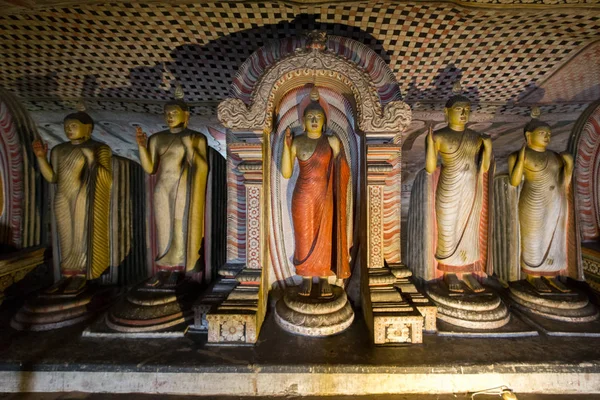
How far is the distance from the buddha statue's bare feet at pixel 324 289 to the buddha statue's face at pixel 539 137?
2.98 metres

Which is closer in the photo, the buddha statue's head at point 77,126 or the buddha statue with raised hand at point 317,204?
the buddha statue with raised hand at point 317,204

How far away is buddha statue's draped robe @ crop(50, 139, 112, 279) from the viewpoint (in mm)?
3746

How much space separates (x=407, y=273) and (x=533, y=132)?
2284mm

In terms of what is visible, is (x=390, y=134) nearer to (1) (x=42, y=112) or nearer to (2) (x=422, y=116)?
(2) (x=422, y=116)

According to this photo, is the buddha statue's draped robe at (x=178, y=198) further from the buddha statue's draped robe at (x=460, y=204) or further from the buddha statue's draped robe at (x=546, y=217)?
the buddha statue's draped robe at (x=546, y=217)


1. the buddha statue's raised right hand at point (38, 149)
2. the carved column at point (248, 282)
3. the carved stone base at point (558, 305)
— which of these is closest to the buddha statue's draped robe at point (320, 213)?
the carved column at point (248, 282)

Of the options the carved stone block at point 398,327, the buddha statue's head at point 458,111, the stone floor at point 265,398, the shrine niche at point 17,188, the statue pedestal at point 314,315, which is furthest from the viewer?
the shrine niche at point 17,188

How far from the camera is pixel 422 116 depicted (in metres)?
4.75

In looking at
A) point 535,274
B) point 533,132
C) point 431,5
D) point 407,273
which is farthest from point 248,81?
point 535,274

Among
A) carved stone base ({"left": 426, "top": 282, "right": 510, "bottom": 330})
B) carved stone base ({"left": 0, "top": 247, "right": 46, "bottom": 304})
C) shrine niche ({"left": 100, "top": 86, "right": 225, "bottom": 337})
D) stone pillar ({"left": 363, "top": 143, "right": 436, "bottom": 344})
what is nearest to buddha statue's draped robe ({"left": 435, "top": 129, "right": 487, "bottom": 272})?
carved stone base ({"left": 426, "top": 282, "right": 510, "bottom": 330})

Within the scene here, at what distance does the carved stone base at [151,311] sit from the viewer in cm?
313

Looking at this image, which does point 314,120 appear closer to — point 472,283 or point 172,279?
point 172,279

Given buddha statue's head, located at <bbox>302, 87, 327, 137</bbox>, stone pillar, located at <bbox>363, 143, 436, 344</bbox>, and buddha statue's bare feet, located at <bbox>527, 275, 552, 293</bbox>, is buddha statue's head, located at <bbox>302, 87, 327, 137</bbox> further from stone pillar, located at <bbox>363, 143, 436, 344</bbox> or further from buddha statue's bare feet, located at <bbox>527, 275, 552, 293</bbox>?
buddha statue's bare feet, located at <bbox>527, 275, 552, 293</bbox>

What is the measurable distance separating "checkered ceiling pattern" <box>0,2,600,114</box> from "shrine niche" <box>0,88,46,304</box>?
42cm
